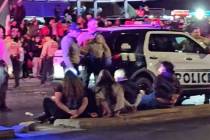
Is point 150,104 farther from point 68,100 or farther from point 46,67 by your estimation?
point 46,67

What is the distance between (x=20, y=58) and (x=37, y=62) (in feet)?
5.28

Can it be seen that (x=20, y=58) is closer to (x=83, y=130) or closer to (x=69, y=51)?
(x=69, y=51)

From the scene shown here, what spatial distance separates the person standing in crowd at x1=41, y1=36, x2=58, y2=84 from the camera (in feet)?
66.9

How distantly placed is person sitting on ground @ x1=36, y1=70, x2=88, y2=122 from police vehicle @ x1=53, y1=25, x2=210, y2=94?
3.26 metres

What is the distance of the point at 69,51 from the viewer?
14938 mm

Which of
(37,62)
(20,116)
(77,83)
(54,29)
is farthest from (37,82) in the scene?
(77,83)

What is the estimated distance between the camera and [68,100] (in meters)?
11.7

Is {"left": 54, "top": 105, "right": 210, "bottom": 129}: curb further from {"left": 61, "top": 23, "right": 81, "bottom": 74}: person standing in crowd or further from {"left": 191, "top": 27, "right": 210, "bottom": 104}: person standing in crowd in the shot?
{"left": 61, "top": 23, "right": 81, "bottom": 74}: person standing in crowd

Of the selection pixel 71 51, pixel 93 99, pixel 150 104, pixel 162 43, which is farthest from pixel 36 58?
pixel 93 99

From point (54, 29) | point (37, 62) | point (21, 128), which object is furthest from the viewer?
point (54, 29)

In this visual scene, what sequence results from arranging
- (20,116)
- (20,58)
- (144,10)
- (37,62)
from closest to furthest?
(20,116) < (20,58) < (37,62) < (144,10)

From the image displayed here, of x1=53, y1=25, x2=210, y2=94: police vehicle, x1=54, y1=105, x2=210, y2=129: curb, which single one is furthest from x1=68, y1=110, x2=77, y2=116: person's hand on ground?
x1=53, y1=25, x2=210, y2=94: police vehicle

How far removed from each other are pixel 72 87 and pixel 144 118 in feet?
5.34

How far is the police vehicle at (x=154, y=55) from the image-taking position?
15.0m
